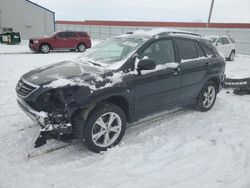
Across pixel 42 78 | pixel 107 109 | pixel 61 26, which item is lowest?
pixel 61 26

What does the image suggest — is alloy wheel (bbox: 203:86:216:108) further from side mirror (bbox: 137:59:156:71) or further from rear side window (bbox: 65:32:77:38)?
rear side window (bbox: 65:32:77:38)

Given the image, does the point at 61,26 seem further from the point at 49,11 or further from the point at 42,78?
the point at 42,78

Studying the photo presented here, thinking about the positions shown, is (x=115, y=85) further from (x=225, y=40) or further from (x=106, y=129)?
(x=225, y=40)

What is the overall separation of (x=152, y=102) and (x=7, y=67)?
27.8 ft

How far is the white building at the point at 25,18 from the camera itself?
26.4 m

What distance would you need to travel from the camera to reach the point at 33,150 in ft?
14.5

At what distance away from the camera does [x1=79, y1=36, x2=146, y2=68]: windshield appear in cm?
486

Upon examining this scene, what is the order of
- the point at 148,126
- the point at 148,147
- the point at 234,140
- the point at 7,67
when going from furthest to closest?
the point at 7,67
the point at 148,126
the point at 234,140
the point at 148,147

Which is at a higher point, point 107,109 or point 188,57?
point 188,57

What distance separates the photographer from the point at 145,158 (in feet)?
14.1

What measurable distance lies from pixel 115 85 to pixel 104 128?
702mm

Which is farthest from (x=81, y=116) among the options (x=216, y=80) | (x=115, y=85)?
(x=216, y=80)

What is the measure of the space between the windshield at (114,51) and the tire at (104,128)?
840mm

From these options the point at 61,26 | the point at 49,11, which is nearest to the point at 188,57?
the point at 49,11
